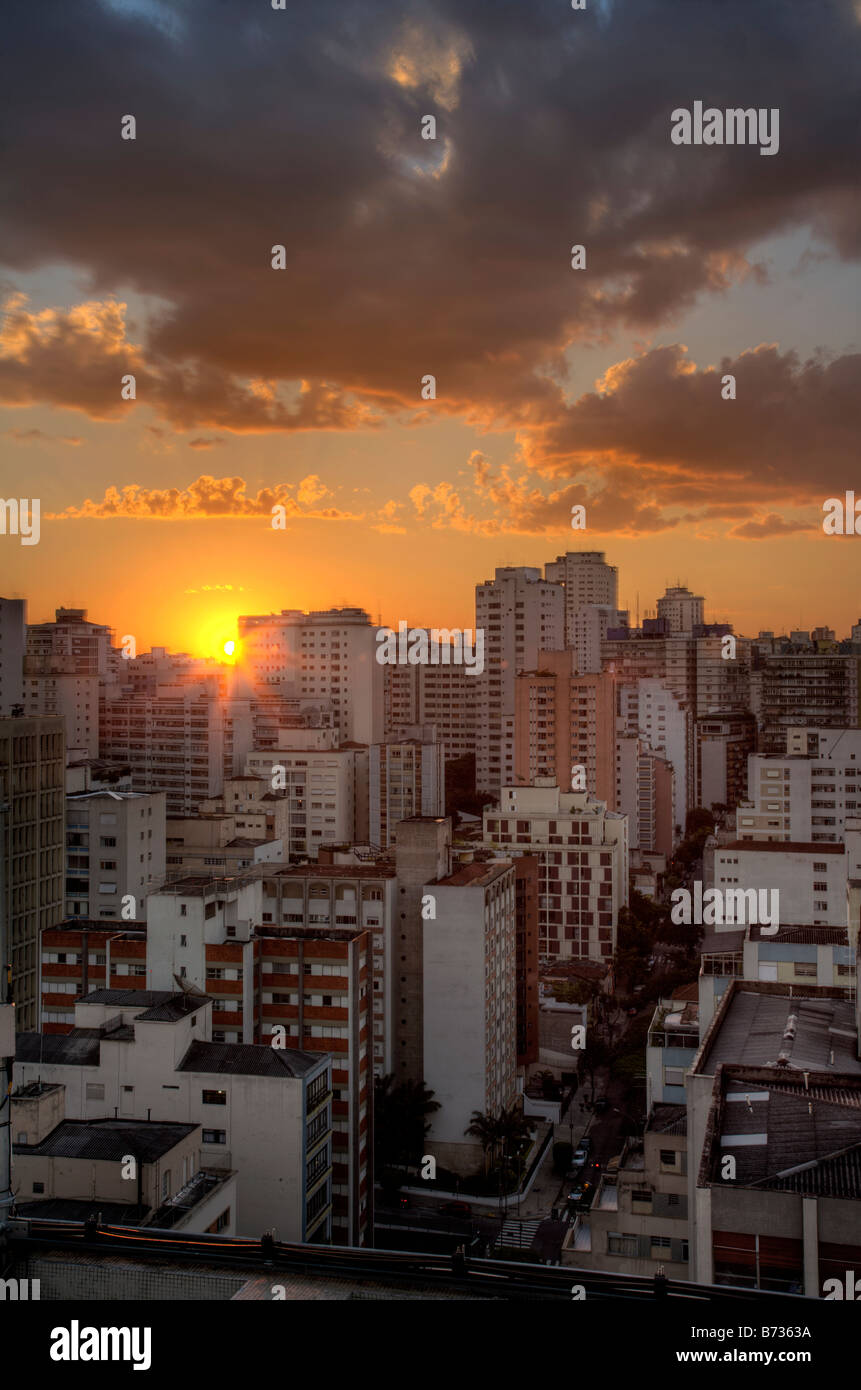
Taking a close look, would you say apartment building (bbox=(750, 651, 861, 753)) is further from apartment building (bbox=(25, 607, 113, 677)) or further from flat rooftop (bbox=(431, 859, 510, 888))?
flat rooftop (bbox=(431, 859, 510, 888))

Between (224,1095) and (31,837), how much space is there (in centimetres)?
1157

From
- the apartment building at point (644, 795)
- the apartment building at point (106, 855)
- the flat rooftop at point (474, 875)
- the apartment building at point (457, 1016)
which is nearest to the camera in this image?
the apartment building at point (457, 1016)

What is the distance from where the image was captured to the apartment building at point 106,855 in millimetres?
24734

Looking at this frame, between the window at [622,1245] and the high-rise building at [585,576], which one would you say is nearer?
the window at [622,1245]

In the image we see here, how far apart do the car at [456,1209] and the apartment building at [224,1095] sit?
5508mm

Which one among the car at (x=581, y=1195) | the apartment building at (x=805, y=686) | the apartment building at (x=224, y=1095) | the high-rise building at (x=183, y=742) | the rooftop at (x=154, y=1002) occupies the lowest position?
the car at (x=581, y=1195)

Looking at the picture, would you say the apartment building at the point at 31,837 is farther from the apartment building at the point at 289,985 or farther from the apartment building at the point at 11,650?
the apartment building at the point at 11,650

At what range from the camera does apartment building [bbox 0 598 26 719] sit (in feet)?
115

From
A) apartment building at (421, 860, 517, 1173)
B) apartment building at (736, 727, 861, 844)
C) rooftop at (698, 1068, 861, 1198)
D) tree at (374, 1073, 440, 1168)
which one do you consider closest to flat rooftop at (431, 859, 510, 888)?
apartment building at (421, 860, 517, 1173)

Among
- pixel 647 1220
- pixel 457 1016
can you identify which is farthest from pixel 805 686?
pixel 647 1220

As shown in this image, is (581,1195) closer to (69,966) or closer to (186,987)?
(186,987)

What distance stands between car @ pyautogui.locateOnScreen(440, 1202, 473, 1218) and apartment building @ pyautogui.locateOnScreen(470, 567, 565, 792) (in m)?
34.8

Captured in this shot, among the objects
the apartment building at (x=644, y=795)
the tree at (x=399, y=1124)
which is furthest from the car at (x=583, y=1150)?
the apartment building at (x=644, y=795)
